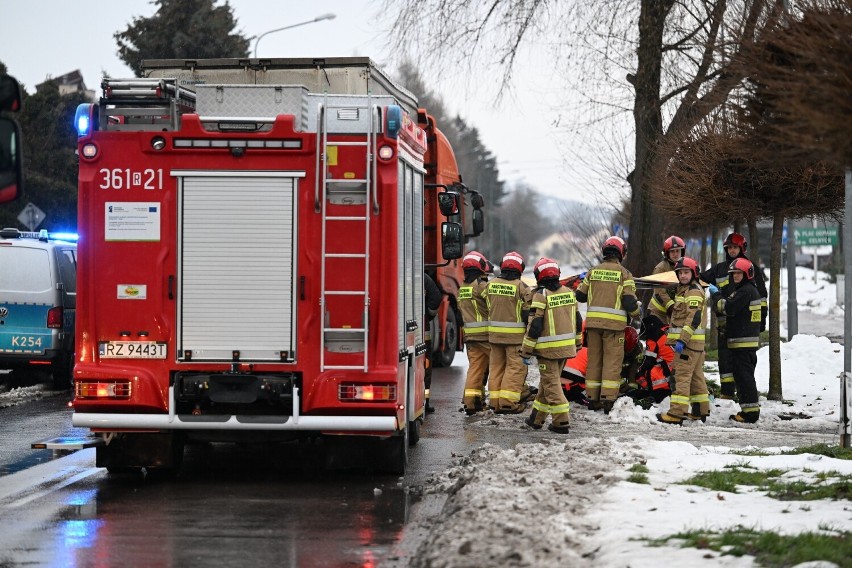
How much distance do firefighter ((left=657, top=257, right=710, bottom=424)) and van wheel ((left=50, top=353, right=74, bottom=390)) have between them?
8.19 metres

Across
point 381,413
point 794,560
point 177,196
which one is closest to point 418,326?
point 381,413

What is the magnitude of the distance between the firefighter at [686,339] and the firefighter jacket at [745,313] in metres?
0.57

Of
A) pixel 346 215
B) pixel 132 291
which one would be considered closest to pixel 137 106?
pixel 132 291

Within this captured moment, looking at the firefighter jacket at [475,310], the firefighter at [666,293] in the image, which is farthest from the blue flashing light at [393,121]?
the firefighter at [666,293]

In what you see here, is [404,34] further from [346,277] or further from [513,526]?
[513,526]

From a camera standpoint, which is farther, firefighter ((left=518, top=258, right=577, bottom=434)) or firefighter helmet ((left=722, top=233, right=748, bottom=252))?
firefighter helmet ((left=722, top=233, right=748, bottom=252))

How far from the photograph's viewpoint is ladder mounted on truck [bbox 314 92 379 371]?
9289 millimetres

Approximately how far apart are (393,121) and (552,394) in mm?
4614

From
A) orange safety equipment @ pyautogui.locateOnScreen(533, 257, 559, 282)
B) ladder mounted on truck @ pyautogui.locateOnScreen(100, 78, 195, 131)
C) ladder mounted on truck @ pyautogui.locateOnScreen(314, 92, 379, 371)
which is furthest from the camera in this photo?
orange safety equipment @ pyautogui.locateOnScreen(533, 257, 559, 282)

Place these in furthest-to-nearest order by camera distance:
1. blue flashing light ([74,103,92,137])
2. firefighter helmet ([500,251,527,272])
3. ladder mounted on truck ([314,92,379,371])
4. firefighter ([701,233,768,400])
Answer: firefighter ([701,233,768,400])
firefighter helmet ([500,251,527,272])
blue flashing light ([74,103,92,137])
ladder mounted on truck ([314,92,379,371])

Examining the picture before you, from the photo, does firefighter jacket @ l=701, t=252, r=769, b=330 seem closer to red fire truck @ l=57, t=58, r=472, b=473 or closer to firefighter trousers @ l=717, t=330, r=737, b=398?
firefighter trousers @ l=717, t=330, r=737, b=398

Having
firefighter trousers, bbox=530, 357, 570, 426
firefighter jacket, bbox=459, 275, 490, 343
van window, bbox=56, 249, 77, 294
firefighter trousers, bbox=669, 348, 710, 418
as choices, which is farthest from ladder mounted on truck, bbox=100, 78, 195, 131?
van window, bbox=56, 249, 77, 294

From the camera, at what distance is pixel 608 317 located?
1412cm

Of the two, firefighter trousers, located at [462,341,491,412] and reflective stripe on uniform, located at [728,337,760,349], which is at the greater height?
reflective stripe on uniform, located at [728,337,760,349]
